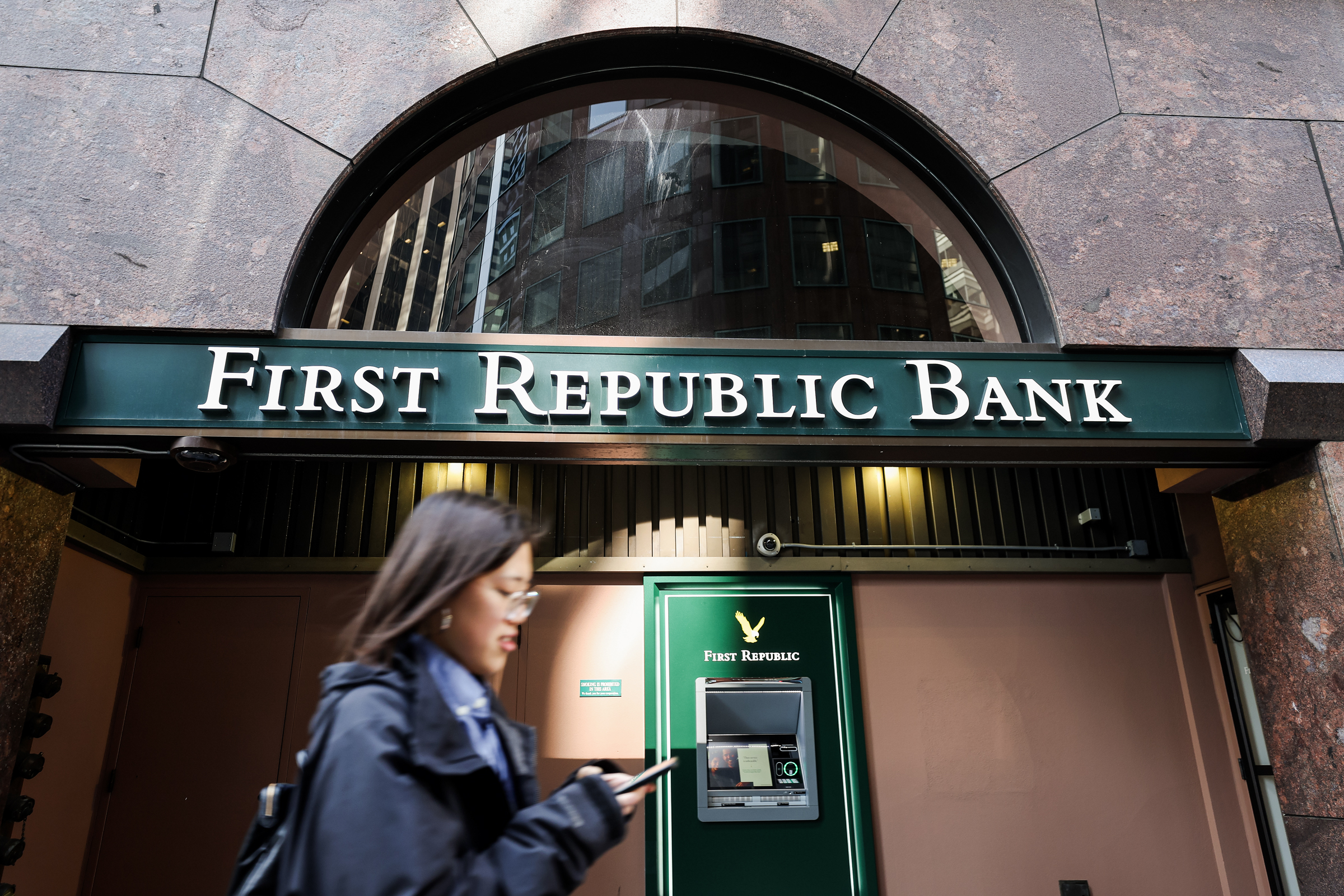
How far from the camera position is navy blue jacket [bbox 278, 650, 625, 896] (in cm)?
101

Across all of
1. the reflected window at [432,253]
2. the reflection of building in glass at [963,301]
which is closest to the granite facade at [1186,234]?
the reflection of building in glass at [963,301]

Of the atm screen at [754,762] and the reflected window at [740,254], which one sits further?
the atm screen at [754,762]

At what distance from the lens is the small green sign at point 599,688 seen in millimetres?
4844

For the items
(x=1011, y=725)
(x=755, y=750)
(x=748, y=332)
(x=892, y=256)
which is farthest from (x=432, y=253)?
(x=1011, y=725)

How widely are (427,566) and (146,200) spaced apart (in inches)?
103

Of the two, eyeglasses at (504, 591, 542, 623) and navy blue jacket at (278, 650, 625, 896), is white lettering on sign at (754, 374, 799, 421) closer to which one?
eyeglasses at (504, 591, 542, 623)

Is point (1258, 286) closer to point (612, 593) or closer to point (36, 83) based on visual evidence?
point (612, 593)

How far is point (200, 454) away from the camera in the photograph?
279 cm

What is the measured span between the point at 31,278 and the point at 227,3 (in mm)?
1324

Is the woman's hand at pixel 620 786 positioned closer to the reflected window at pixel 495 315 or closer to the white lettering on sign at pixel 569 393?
the white lettering on sign at pixel 569 393

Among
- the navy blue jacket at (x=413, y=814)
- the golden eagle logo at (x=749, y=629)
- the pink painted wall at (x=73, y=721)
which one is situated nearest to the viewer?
the navy blue jacket at (x=413, y=814)

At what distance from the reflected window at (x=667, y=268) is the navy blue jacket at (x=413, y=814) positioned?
2.57m

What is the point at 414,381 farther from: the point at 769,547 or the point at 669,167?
the point at 769,547

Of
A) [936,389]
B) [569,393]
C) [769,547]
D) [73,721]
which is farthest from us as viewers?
[769,547]
